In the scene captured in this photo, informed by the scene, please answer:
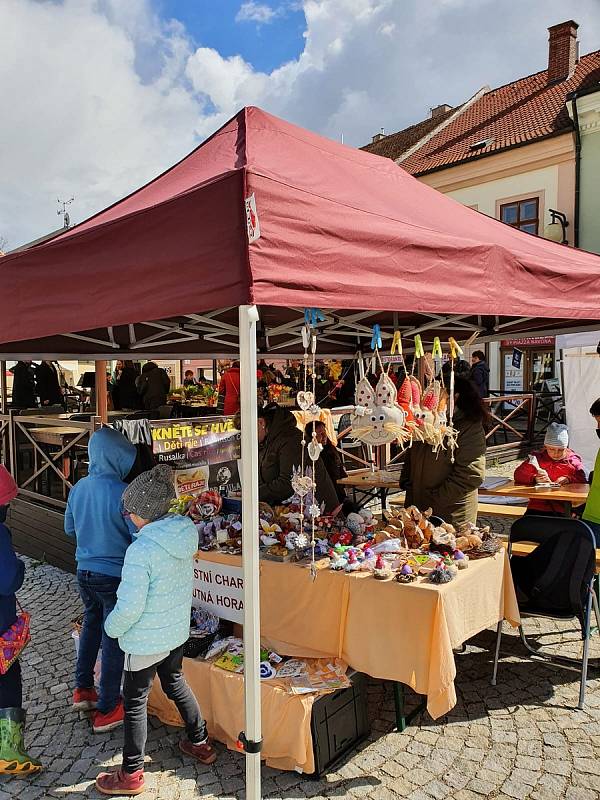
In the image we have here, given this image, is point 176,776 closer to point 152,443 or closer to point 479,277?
point 152,443

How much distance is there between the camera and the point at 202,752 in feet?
9.34

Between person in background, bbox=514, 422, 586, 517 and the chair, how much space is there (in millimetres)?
1448

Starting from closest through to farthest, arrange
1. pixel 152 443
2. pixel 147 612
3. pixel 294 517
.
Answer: pixel 147 612
pixel 294 517
pixel 152 443

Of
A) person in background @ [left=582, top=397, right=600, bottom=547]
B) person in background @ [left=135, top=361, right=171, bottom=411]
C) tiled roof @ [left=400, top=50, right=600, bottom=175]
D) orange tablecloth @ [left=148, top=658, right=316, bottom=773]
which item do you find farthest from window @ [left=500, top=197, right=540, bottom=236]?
orange tablecloth @ [left=148, top=658, right=316, bottom=773]

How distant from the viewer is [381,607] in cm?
288

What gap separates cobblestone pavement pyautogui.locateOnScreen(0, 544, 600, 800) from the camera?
104 inches

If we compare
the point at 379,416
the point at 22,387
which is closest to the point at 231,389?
the point at 22,387

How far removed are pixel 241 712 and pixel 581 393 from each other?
8.09 metres

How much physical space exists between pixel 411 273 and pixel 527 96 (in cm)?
2129

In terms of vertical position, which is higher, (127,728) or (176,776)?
(127,728)

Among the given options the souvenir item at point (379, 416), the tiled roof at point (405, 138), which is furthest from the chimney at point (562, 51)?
the souvenir item at point (379, 416)

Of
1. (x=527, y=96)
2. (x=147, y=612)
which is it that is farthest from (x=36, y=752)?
(x=527, y=96)

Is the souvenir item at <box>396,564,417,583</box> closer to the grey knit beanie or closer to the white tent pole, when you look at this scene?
the white tent pole

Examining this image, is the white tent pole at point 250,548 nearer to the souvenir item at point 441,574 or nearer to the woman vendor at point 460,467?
the souvenir item at point 441,574
